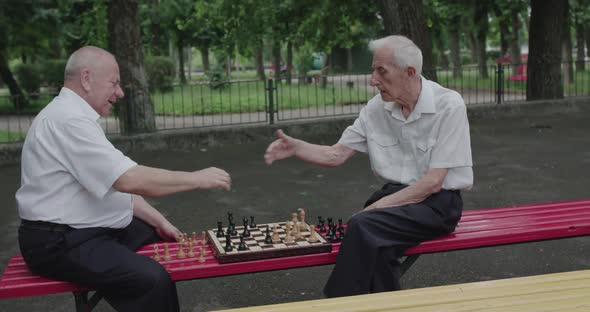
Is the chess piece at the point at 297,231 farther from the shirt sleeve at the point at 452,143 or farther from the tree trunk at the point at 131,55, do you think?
the tree trunk at the point at 131,55

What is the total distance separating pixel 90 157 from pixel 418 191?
5.77 ft

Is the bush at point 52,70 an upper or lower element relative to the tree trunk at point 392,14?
lower

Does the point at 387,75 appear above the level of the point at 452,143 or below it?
above

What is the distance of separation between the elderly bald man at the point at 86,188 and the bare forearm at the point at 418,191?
1.01 metres

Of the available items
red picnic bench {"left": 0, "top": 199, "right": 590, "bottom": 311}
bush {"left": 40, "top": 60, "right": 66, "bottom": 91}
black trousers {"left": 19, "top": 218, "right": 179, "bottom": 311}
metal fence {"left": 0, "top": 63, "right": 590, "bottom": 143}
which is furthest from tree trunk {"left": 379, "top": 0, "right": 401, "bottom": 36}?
bush {"left": 40, "top": 60, "right": 66, "bottom": 91}

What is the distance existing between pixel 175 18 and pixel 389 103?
2891 cm

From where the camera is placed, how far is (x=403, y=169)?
4.23 m

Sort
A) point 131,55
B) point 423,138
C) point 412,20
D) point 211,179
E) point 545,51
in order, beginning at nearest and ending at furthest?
point 211,179, point 423,138, point 131,55, point 412,20, point 545,51

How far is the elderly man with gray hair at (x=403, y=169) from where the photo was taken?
12.1 ft

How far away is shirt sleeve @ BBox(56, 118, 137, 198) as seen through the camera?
3.31 meters

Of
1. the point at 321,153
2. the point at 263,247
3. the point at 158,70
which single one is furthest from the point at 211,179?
the point at 158,70

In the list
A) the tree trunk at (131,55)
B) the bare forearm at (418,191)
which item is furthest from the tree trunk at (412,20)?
the bare forearm at (418,191)

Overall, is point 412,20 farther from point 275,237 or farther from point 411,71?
point 275,237

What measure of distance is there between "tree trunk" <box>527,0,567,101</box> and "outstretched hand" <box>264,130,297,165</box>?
12.4 meters
